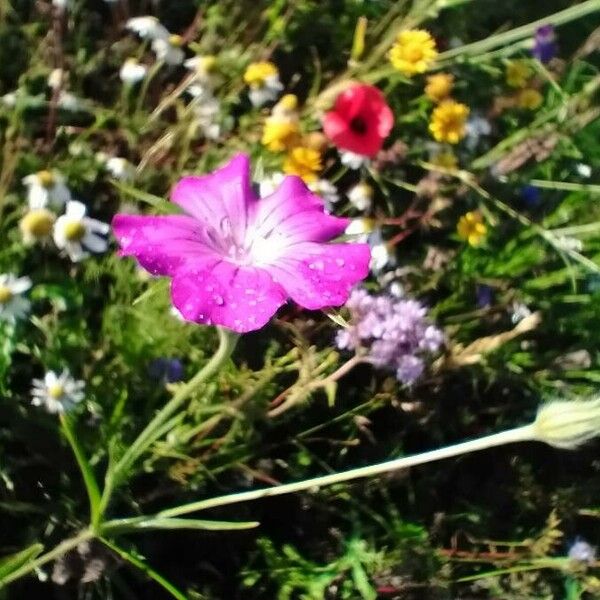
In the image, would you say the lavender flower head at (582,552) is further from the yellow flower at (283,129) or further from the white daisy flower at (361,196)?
the yellow flower at (283,129)

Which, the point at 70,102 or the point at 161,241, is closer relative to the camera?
the point at 161,241

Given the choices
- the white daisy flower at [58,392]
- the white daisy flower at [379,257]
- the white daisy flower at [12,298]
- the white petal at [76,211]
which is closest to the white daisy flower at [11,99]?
the white petal at [76,211]

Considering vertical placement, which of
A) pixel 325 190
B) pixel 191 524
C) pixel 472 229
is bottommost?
pixel 191 524

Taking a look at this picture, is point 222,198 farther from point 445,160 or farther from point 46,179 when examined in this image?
point 445,160

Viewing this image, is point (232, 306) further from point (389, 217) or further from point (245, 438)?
point (389, 217)

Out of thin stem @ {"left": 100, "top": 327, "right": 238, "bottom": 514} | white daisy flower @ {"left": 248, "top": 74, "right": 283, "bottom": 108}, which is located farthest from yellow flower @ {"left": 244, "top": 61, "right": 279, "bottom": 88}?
thin stem @ {"left": 100, "top": 327, "right": 238, "bottom": 514}

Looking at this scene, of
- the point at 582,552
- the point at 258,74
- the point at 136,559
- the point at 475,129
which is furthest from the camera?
the point at 475,129

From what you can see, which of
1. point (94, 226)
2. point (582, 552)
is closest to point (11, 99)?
point (94, 226)

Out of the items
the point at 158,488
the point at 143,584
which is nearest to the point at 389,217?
the point at 158,488
